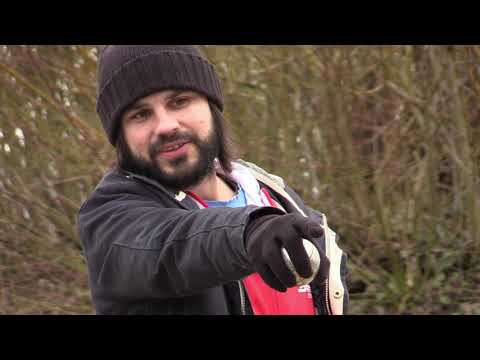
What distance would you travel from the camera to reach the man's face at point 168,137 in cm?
195

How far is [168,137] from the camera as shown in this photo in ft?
6.40

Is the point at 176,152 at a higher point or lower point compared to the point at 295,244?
higher

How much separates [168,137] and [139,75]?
0.20 meters

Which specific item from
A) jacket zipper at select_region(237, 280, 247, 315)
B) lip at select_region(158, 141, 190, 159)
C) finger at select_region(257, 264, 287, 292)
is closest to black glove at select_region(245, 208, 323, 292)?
finger at select_region(257, 264, 287, 292)

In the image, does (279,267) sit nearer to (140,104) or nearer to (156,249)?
(156,249)

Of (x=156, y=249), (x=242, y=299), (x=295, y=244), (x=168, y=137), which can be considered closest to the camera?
A: (x=295, y=244)

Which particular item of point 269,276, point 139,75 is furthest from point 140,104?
point 269,276

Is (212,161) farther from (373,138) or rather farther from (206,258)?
(373,138)

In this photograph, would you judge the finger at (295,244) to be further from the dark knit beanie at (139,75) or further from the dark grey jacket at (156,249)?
the dark knit beanie at (139,75)

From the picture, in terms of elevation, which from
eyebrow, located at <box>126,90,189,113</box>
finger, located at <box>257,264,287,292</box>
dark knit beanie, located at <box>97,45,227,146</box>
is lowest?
finger, located at <box>257,264,287,292</box>

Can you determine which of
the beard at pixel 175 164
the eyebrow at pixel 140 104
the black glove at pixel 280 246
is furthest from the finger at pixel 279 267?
the eyebrow at pixel 140 104

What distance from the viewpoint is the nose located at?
193 cm

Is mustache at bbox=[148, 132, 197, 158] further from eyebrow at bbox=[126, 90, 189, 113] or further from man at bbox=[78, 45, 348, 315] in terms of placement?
eyebrow at bbox=[126, 90, 189, 113]

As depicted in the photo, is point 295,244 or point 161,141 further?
point 161,141
